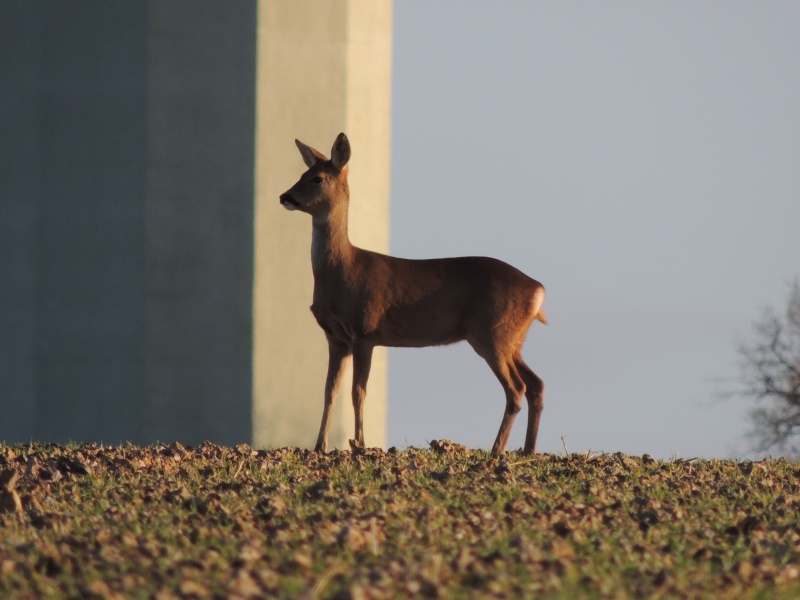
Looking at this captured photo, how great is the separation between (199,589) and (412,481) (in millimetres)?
2742

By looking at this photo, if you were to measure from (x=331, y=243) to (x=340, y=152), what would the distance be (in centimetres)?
58

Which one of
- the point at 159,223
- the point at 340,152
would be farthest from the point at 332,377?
the point at 159,223

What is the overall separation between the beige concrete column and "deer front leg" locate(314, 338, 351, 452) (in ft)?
19.6

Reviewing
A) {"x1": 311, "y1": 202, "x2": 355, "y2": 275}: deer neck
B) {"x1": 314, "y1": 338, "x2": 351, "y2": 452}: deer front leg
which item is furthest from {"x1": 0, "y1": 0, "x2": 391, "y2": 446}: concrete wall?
{"x1": 311, "y1": 202, "x2": 355, "y2": 275}: deer neck

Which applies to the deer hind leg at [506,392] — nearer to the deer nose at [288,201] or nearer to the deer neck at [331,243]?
the deer neck at [331,243]

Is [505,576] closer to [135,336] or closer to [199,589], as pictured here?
[199,589]

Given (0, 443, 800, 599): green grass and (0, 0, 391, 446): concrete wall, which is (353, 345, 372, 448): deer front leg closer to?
(0, 443, 800, 599): green grass

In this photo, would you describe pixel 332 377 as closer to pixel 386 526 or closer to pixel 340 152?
pixel 340 152

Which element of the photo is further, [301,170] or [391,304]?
[301,170]

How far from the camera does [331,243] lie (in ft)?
28.8

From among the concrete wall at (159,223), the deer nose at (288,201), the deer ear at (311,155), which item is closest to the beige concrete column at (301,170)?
the concrete wall at (159,223)

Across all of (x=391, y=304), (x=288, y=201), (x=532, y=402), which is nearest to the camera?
(x=288, y=201)

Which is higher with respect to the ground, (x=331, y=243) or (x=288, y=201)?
(x=288, y=201)

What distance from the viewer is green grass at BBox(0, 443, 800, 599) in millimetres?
4281
